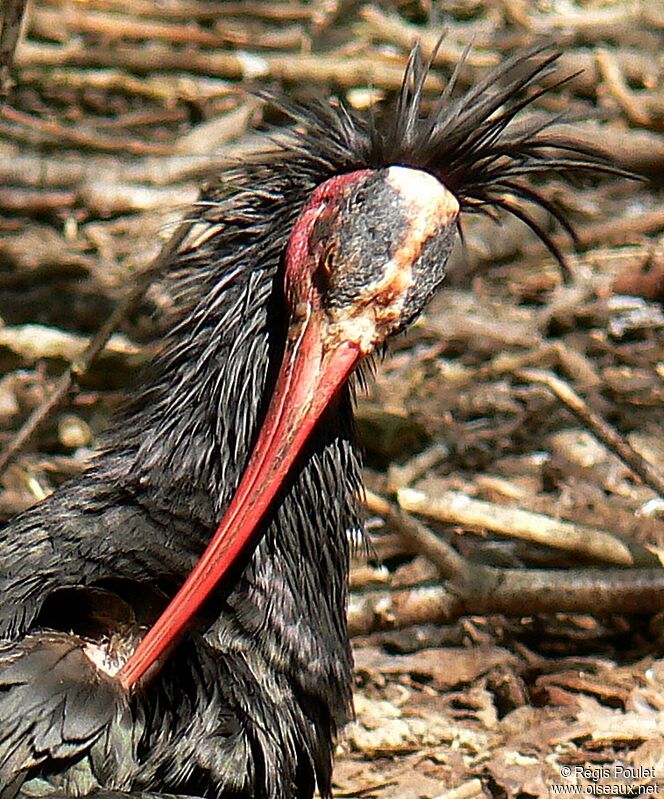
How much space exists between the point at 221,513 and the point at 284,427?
303 mm

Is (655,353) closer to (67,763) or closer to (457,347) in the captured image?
(457,347)

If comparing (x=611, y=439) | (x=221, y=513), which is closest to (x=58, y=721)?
(x=221, y=513)

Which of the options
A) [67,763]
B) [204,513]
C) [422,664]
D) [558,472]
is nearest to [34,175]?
[558,472]

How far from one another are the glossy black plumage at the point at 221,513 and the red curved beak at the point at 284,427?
14 centimetres

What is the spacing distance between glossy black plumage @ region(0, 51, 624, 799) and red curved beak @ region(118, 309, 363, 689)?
139 mm

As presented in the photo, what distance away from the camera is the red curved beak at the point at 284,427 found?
11.8 ft

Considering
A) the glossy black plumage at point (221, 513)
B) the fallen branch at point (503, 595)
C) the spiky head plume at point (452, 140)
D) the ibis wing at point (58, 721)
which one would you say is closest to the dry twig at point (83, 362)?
the glossy black plumage at point (221, 513)

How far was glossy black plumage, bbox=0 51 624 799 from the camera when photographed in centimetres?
348

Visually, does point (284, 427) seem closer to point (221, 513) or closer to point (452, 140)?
point (221, 513)

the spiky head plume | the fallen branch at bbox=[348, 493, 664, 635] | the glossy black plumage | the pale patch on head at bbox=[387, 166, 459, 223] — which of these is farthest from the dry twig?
the fallen branch at bbox=[348, 493, 664, 635]

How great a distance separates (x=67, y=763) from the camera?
3.30m

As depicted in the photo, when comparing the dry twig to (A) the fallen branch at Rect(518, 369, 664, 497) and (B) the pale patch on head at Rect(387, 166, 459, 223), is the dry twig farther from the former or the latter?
(A) the fallen branch at Rect(518, 369, 664, 497)

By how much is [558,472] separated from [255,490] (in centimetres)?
245

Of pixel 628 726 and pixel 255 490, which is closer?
pixel 255 490
